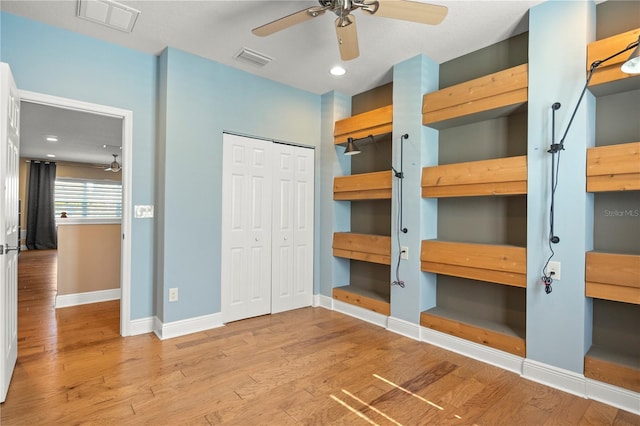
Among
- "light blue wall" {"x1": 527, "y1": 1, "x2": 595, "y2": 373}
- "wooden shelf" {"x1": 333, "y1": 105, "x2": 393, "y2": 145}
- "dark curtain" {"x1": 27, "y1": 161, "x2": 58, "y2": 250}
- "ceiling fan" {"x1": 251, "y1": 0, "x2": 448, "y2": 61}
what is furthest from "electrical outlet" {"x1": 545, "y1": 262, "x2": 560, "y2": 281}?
"dark curtain" {"x1": 27, "y1": 161, "x2": 58, "y2": 250}

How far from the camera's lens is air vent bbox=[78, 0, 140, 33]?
2.45m

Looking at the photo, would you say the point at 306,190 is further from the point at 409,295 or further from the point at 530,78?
the point at 530,78

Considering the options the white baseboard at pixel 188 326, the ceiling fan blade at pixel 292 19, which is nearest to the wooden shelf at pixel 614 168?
the ceiling fan blade at pixel 292 19

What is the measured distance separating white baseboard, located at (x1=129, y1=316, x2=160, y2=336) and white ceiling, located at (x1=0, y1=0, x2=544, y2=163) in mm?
2595

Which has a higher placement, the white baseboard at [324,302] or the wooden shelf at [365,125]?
the wooden shelf at [365,125]

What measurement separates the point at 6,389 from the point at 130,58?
2780 millimetres

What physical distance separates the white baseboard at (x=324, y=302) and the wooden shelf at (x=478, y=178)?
1824 millimetres

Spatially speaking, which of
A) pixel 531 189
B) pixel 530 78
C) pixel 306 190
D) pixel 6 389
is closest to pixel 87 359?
pixel 6 389

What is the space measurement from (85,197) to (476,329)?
10702 mm

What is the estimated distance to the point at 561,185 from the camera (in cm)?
229

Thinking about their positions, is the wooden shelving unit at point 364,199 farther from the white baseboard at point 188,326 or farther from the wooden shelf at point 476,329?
the white baseboard at point 188,326

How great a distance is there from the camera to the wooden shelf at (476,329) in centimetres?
254

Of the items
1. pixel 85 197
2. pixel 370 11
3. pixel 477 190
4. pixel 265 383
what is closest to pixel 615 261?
pixel 477 190

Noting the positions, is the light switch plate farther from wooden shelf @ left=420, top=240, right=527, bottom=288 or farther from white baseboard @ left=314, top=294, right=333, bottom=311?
wooden shelf @ left=420, top=240, right=527, bottom=288
